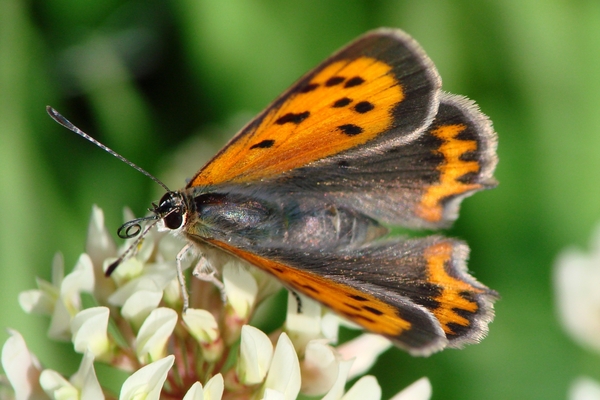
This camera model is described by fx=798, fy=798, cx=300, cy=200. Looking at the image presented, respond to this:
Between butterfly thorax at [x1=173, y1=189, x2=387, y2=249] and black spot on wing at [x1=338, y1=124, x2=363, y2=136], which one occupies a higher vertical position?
black spot on wing at [x1=338, y1=124, x2=363, y2=136]

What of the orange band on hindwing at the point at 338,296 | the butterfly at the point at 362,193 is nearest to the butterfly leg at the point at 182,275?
the butterfly at the point at 362,193

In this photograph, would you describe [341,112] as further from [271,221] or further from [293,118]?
[271,221]

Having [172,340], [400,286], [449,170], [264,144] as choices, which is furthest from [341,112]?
[172,340]

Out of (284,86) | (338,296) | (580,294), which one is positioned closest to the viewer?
(338,296)

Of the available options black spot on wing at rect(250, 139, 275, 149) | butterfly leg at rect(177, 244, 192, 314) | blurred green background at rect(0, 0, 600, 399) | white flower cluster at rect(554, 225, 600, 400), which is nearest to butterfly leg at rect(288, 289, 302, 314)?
butterfly leg at rect(177, 244, 192, 314)

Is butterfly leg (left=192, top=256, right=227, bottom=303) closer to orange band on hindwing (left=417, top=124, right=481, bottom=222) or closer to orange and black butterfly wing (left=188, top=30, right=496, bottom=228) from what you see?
orange and black butterfly wing (left=188, top=30, right=496, bottom=228)

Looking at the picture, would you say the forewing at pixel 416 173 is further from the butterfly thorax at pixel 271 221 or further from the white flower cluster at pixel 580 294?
the white flower cluster at pixel 580 294

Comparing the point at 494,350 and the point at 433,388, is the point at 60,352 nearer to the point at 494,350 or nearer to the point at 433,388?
the point at 433,388

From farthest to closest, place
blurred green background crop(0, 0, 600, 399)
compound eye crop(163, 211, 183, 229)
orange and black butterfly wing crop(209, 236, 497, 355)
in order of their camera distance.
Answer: blurred green background crop(0, 0, 600, 399)
compound eye crop(163, 211, 183, 229)
orange and black butterfly wing crop(209, 236, 497, 355)
